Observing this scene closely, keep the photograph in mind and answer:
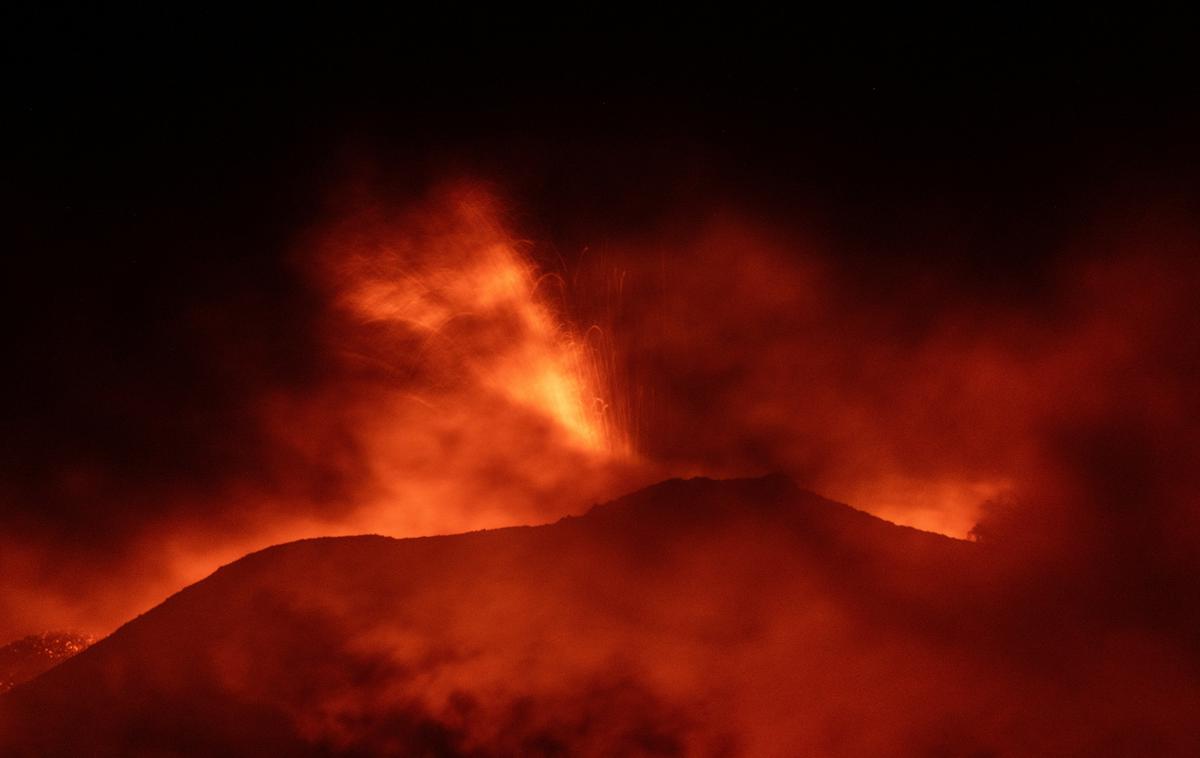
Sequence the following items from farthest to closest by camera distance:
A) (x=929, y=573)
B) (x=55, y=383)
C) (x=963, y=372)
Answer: (x=55, y=383) → (x=963, y=372) → (x=929, y=573)

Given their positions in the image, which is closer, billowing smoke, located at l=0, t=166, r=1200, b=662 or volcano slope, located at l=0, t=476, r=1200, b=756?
volcano slope, located at l=0, t=476, r=1200, b=756

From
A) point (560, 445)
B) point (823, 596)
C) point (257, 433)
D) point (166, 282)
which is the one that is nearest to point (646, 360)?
point (560, 445)

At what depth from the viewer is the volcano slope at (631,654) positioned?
225 inches

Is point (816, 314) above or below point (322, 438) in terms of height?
above

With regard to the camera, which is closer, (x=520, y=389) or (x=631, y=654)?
(x=631, y=654)

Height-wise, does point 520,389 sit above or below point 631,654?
above

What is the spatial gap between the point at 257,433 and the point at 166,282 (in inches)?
60.3

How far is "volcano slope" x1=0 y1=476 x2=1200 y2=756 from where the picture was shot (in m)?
5.70

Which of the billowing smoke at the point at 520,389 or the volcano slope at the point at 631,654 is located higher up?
the billowing smoke at the point at 520,389

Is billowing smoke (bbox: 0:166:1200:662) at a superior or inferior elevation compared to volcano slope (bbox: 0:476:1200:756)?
superior

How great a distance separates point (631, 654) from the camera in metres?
6.53

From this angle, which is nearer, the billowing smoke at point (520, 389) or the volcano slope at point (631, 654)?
the volcano slope at point (631, 654)

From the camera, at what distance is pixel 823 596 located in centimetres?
676

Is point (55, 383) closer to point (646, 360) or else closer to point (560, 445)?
point (560, 445)
